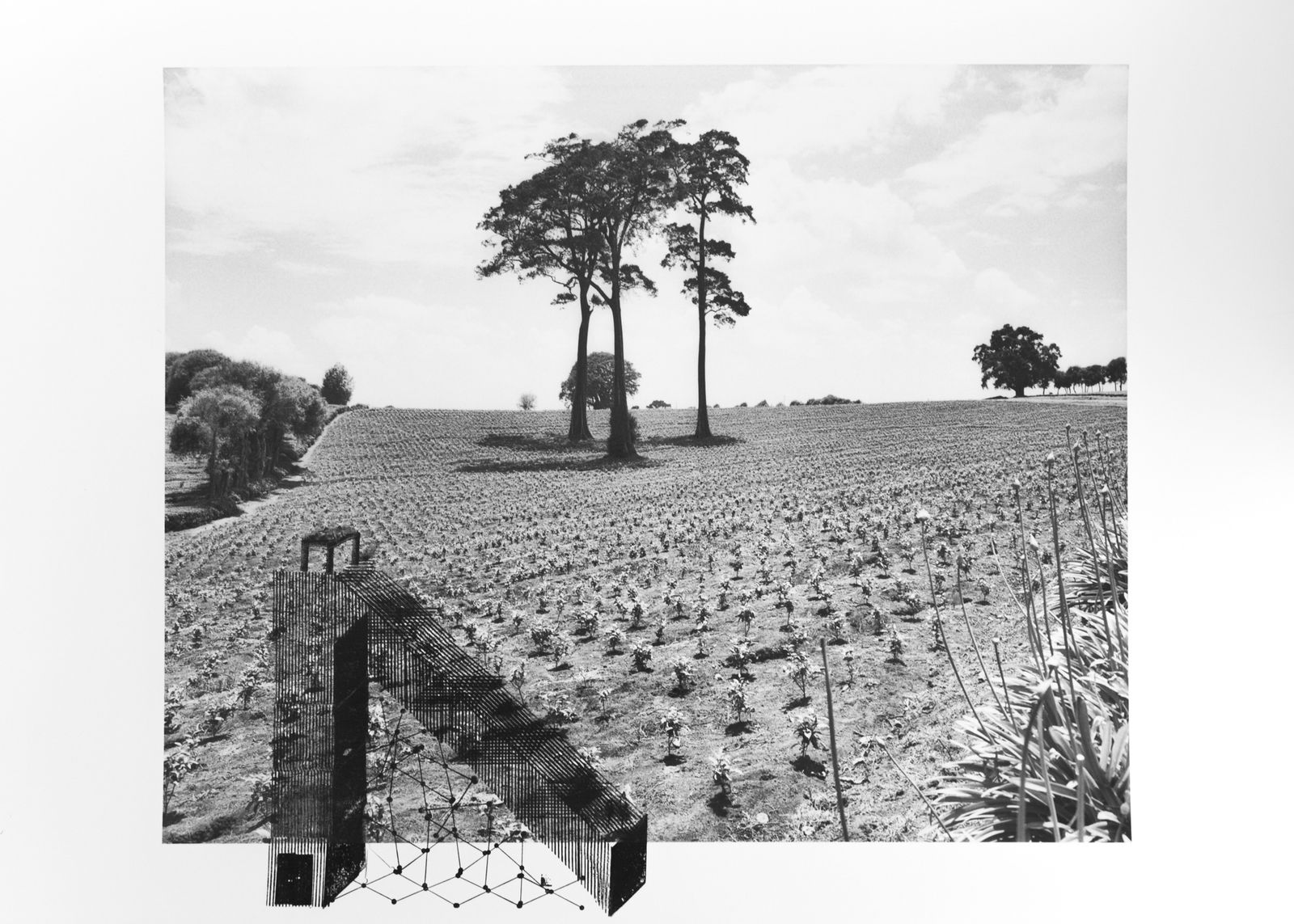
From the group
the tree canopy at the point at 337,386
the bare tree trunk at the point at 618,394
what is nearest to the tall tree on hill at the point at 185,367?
the tree canopy at the point at 337,386

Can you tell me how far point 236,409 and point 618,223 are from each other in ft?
6.59

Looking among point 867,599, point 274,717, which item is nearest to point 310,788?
point 274,717

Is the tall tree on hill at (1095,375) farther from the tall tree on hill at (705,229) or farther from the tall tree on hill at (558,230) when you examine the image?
the tall tree on hill at (558,230)

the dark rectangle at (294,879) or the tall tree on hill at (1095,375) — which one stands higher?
the tall tree on hill at (1095,375)

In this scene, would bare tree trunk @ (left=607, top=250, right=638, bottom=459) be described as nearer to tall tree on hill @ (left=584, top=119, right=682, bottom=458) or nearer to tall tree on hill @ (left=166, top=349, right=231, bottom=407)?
tall tree on hill @ (left=584, top=119, right=682, bottom=458)

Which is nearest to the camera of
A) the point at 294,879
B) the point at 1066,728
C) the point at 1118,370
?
the point at 1066,728

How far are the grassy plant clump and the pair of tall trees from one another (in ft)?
6.11

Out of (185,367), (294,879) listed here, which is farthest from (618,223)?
(294,879)

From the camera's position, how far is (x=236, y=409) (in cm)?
372

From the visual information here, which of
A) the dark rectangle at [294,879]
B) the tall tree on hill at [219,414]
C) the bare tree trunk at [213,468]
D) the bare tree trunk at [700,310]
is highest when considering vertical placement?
the bare tree trunk at [700,310]

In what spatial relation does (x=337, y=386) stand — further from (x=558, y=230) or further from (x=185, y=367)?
(x=558, y=230)

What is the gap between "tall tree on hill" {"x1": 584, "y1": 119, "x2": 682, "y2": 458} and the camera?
3.79 m

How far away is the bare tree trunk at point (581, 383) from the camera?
3873 mm
